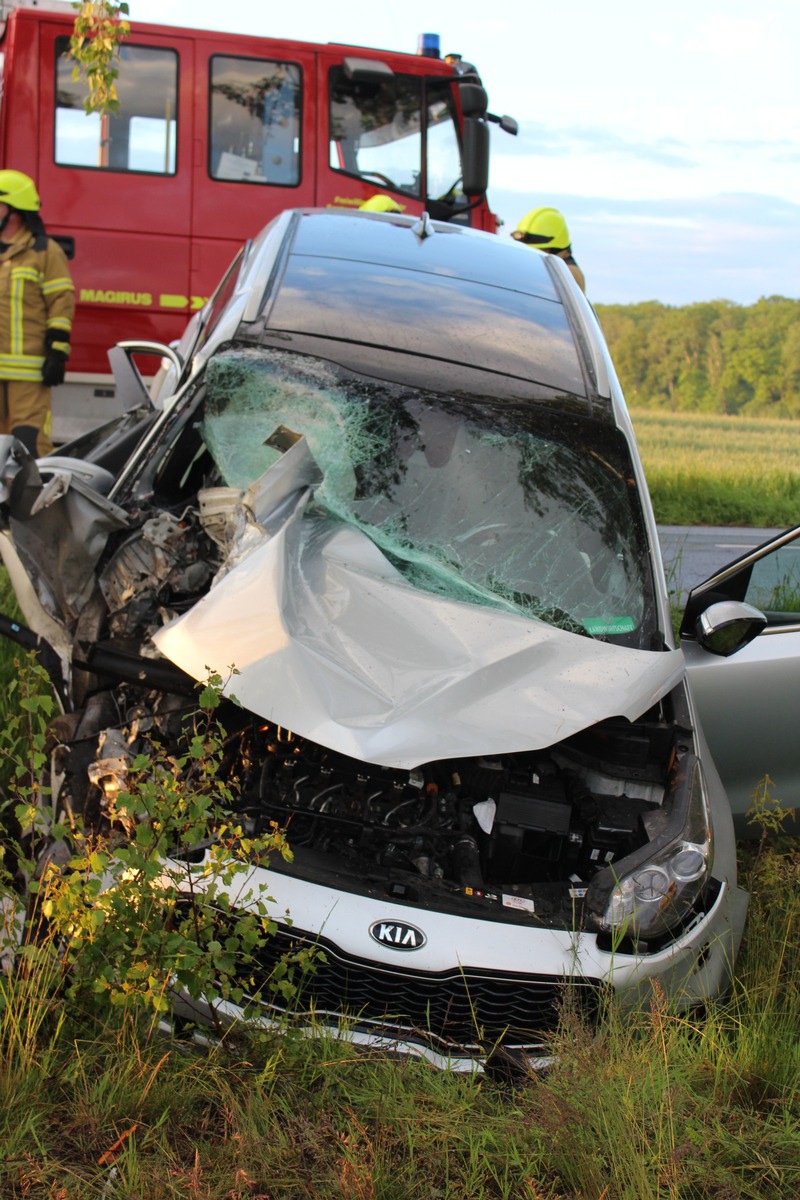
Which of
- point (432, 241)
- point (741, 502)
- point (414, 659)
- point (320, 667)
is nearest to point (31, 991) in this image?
point (320, 667)

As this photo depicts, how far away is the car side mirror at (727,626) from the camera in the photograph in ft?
11.3

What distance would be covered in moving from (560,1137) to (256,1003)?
0.71 meters

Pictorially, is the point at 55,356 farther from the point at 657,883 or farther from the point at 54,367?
the point at 657,883

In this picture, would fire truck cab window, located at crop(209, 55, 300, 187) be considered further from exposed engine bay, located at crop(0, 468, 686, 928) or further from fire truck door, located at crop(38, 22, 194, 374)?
exposed engine bay, located at crop(0, 468, 686, 928)

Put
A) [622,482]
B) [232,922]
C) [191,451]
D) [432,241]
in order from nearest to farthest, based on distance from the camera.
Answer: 1. [232,922]
2. [622,482]
3. [191,451]
4. [432,241]

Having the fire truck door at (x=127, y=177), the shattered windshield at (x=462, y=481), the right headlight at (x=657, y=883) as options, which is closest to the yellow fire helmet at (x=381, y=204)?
the fire truck door at (x=127, y=177)

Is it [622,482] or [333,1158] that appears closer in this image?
[333,1158]

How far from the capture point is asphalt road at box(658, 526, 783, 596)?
7.22 m

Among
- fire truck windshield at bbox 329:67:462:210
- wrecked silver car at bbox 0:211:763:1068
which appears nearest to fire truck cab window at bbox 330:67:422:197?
fire truck windshield at bbox 329:67:462:210

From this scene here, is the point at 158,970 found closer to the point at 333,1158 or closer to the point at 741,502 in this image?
the point at 333,1158

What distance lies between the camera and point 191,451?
398cm

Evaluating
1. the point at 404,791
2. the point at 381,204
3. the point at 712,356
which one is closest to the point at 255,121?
the point at 381,204

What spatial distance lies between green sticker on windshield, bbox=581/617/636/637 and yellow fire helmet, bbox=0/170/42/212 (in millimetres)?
5525

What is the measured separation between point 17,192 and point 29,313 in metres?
0.78
